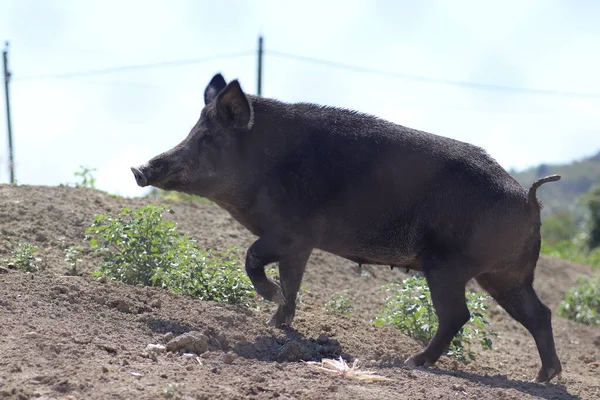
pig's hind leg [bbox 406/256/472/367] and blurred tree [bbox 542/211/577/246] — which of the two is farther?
blurred tree [bbox 542/211/577/246]

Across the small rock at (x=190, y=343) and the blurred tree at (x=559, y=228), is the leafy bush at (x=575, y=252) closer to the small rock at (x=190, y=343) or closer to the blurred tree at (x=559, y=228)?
the blurred tree at (x=559, y=228)

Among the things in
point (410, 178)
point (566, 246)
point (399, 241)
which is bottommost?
point (566, 246)

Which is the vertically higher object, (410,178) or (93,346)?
(410,178)

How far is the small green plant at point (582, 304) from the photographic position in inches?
566

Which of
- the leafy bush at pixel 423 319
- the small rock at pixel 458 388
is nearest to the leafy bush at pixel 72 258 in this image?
the leafy bush at pixel 423 319

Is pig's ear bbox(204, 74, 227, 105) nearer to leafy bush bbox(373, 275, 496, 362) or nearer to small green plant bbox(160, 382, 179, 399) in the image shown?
leafy bush bbox(373, 275, 496, 362)

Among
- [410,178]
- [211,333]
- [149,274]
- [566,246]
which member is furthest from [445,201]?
[566,246]

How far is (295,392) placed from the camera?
5.76 metres

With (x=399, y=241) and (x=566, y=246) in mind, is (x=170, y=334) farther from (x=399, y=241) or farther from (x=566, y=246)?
(x=566, y=246)

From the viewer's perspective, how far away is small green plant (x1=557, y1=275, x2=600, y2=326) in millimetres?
14375

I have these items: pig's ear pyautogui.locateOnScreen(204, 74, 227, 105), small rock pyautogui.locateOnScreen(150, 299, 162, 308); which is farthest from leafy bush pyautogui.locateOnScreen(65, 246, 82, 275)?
pig's ear pyautogui.locateOnScreen(204, 74, 227, 105)

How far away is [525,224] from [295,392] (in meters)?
3.08

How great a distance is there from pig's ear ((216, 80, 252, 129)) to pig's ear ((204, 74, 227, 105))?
0.66 m

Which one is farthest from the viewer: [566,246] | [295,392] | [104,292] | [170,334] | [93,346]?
[566,246]
